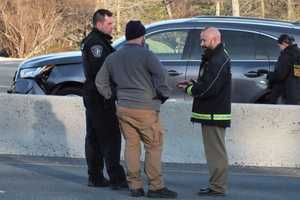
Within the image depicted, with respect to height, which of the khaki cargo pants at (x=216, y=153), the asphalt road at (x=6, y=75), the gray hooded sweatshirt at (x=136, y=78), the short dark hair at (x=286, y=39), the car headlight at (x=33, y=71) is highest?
the short dark hair at (x=286, y=39)

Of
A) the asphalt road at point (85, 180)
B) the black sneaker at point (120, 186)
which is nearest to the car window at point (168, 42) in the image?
the asphalt road at point (85, 180)

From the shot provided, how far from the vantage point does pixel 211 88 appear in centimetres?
770

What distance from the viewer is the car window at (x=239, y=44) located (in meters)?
11.9

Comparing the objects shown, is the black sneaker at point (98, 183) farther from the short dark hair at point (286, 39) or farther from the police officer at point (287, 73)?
the short dark hair at point (286, 39)

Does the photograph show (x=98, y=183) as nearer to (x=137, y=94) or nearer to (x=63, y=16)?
(x=137, y=94)

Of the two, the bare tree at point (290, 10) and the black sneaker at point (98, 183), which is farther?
the bare tree at point (290, 10)

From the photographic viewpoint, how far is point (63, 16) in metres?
39.7

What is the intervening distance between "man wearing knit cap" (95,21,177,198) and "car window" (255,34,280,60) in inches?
175

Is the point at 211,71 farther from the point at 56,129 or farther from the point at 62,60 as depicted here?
the point at 62,60

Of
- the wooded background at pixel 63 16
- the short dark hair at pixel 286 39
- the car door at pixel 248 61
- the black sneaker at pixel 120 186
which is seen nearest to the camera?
the black sneaker at pixel 120 186

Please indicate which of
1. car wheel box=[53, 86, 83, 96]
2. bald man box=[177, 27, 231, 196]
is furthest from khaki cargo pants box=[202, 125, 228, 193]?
car wheel box=[53, 86, 83, 96]

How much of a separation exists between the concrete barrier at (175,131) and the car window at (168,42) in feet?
5.65

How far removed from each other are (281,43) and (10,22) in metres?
28.1

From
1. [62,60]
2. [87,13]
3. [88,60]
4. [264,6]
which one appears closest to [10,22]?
[87,13]
